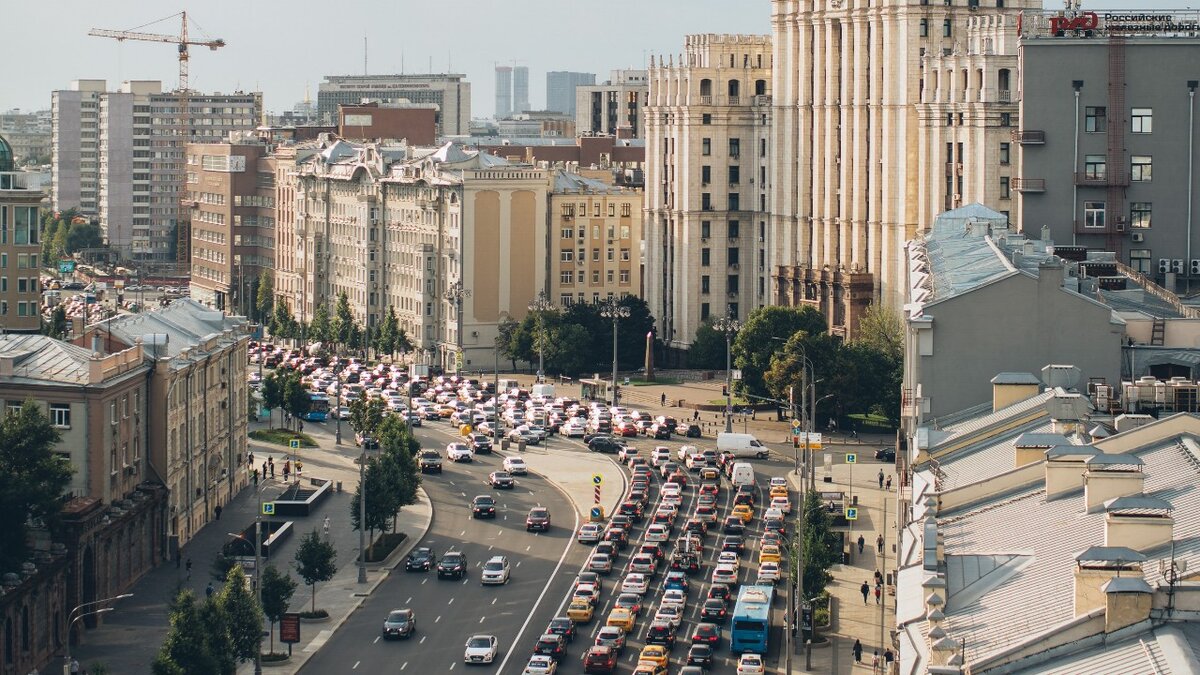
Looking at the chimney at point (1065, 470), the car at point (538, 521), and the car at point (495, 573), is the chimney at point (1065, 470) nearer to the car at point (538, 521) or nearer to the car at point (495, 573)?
the car at point (495, 573)

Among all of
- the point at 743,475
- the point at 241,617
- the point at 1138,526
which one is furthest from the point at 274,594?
the point at 1138,526

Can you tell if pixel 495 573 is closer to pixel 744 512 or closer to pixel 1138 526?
pixel 744 512

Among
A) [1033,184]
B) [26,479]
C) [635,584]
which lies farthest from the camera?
[1033,184]

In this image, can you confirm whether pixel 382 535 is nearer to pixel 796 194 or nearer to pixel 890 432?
pixel 890 432

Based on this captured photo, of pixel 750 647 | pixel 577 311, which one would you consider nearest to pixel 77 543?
pixel 750 647

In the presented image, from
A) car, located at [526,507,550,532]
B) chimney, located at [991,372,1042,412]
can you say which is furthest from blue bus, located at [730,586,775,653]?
car, located at [526,507,550,532]

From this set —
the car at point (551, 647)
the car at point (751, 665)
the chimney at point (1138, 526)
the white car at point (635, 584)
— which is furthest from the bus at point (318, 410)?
the chimney at point (1138, 526)

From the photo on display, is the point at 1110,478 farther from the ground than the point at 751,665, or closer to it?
farther from the ground
